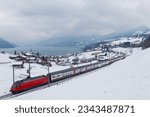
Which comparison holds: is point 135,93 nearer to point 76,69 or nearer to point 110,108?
point 110,108

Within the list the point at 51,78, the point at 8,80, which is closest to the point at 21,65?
the point at 8,80

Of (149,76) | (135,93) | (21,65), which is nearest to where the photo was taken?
(135,93)

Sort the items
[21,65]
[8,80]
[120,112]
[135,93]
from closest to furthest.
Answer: [120,112] < [135,93] < [8,80] < [21,65]

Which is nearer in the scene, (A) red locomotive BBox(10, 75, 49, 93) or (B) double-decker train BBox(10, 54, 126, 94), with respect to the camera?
(A) red locomotive BBox(10, 75, 49, 93)

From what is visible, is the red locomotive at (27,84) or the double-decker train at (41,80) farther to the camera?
the double-decker train at (41,80)

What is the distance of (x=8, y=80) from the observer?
6944 centimetres

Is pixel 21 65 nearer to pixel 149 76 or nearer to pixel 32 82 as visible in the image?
pixel 32 82

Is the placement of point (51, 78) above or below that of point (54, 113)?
below

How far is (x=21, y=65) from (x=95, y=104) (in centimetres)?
8189

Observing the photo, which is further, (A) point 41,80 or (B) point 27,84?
(A) point 41,80

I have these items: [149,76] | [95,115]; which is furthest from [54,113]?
[149,76]

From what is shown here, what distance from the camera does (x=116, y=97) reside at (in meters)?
15.8

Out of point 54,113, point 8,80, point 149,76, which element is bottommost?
point 8,80

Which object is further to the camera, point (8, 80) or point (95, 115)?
point (8, 80)
